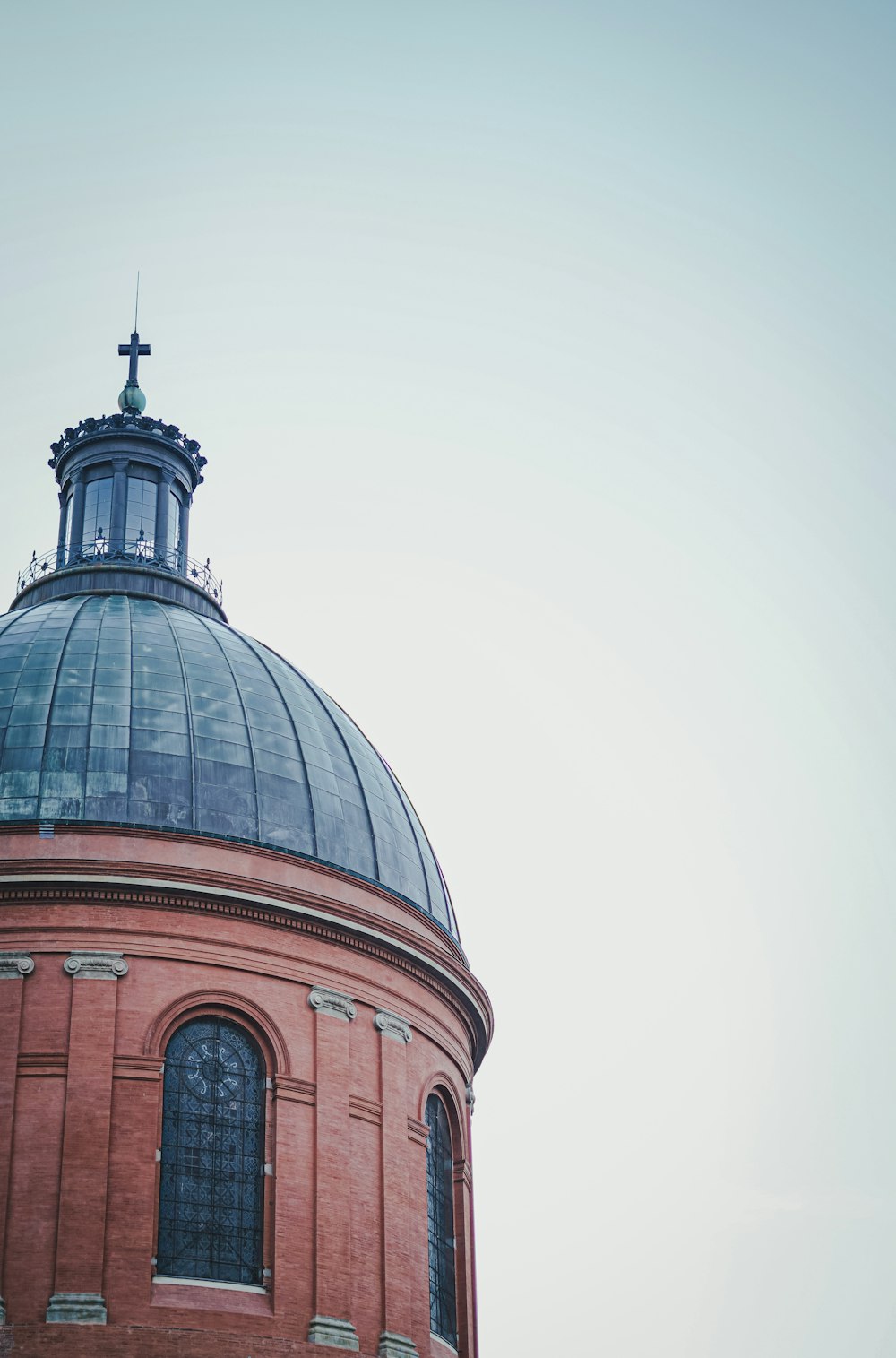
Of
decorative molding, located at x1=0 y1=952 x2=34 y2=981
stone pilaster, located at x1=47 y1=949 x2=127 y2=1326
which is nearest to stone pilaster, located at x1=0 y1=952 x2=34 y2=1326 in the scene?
decorative molding, located at x1=0 y1=952 x2=34 y2=981

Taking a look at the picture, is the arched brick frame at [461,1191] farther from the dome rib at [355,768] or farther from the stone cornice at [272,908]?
the dome rib at [355,768]

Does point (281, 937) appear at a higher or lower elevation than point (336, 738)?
lower

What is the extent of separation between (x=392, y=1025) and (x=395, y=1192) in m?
2.74

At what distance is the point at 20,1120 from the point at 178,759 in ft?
21.5

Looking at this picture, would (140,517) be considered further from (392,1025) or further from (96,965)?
(96,965)

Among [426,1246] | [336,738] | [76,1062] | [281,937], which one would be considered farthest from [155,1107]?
[336,738]

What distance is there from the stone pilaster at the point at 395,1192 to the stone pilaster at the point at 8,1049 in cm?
603

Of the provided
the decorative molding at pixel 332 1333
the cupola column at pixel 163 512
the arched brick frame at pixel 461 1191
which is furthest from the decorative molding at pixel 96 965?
the cupola column at pixel 163 512

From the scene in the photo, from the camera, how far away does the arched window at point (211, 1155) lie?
27.0 meters

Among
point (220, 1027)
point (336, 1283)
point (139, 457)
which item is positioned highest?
point (139, 457)

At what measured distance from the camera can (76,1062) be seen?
1070 inches

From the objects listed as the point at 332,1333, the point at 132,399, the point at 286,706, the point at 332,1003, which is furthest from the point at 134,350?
the point at 332,1333

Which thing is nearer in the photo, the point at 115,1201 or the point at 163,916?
the point at 115,1201

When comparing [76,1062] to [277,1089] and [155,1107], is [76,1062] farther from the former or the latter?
[277,1089]
